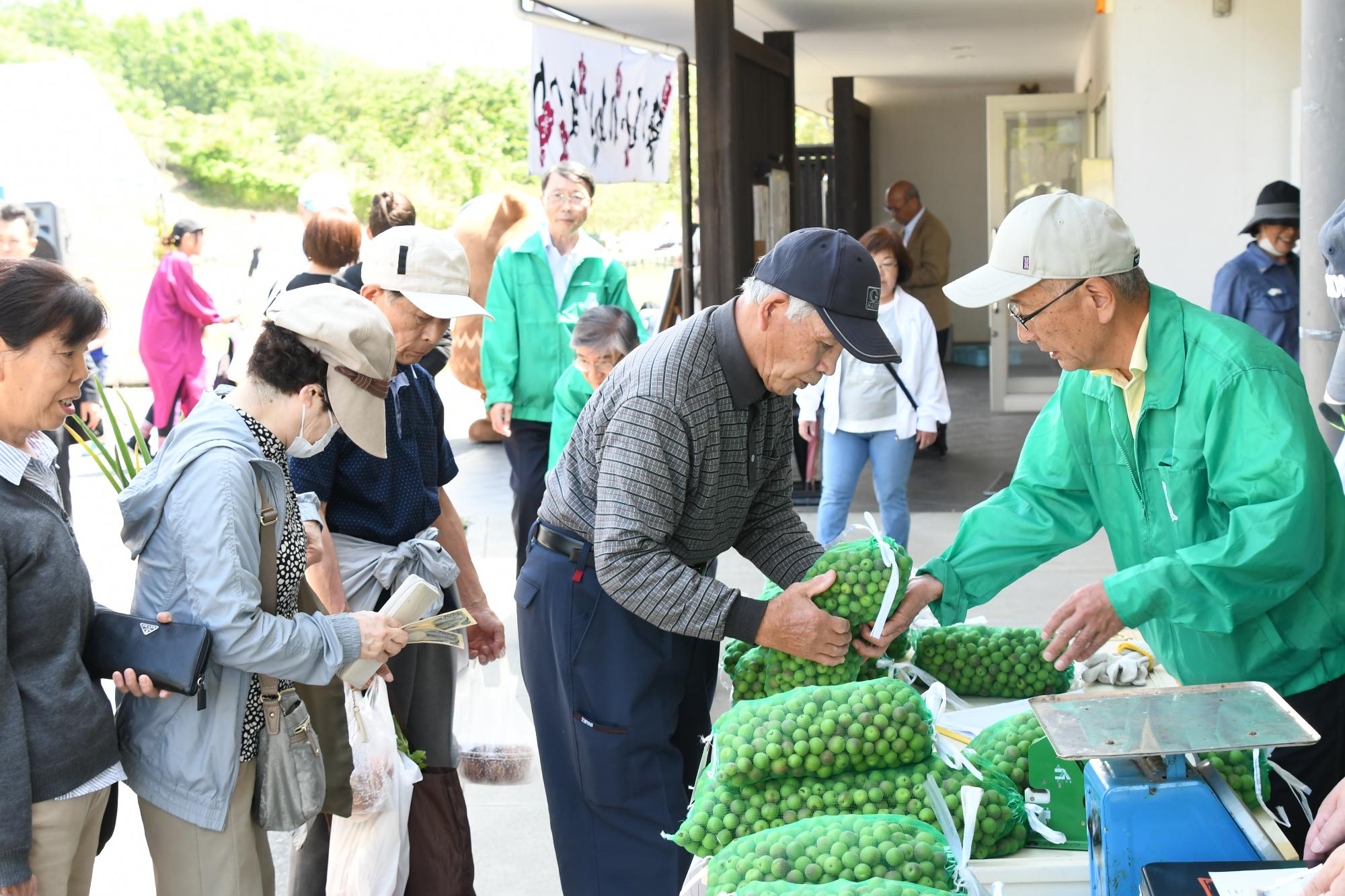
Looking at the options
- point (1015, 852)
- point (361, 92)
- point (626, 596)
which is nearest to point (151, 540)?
point (626, 596)

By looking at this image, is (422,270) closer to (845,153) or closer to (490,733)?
(490,733)

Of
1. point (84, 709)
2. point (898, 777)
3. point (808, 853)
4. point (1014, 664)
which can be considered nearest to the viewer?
point (808, 853)

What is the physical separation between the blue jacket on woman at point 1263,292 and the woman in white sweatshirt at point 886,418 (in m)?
1.55

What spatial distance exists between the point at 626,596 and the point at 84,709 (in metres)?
0.96

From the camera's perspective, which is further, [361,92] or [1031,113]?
[361,92]

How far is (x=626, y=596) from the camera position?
231cm

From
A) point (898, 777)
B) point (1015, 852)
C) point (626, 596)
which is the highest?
point (626, 596)

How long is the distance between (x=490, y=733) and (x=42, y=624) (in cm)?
137

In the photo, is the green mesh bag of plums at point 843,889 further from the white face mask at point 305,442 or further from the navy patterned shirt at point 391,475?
the navy patterned shirt at point 391,475

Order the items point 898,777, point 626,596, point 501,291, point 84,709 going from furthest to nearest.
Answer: point 501,291 < point 626,596 < point 84,709 < point 898,777

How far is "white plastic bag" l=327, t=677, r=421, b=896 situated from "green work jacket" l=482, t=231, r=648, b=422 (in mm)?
2641

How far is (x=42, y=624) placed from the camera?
2090mm

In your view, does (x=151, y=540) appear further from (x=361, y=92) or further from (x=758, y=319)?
(x=361, y=92)

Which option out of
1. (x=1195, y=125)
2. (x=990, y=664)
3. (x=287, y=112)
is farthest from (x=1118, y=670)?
(x=287, y=112)
